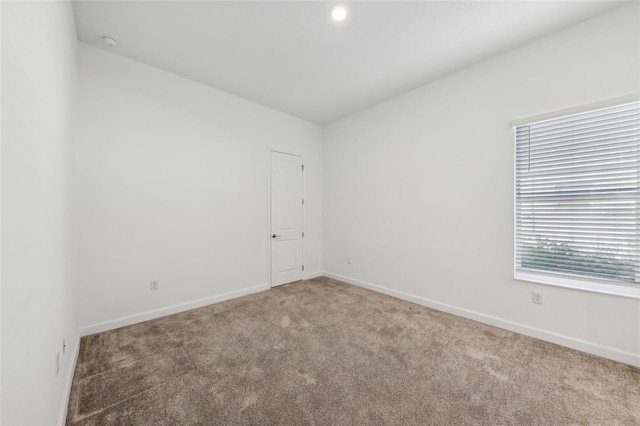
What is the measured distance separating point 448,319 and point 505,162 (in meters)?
1.91

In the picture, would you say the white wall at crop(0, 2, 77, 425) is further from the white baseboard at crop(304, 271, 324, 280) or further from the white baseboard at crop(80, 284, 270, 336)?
the white baseboard at crop(304, 271, 324, 280)

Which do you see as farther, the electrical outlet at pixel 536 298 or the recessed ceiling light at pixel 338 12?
the electrical outlet at pixel 536 298

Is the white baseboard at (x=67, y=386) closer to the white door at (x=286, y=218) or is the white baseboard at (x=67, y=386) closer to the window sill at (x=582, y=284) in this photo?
the white door at (x=286, y=218)

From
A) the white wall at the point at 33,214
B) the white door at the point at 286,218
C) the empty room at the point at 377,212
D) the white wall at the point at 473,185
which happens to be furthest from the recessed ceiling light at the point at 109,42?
the white wall at the point at 473,185

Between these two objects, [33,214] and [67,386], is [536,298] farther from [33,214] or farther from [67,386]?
[67,386]

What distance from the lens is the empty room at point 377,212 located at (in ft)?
5.02

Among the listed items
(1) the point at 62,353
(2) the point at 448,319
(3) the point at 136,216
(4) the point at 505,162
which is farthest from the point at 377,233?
(1) the point at 62,353

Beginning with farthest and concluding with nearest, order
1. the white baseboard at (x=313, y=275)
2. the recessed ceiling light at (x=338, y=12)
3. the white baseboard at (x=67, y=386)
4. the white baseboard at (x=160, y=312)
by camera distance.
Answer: the white baseboard at (x=313, y=275) < the white baseboard at (x=160, y=312) < the recessed ceiling light at (x=338, y=12) < the white baseboard at (x=67, y=386)

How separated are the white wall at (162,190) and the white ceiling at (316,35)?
1.36 feet

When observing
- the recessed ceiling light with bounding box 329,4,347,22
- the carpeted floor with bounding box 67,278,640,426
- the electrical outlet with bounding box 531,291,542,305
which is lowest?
the carpeted floor with bounding box 67,278,640,426

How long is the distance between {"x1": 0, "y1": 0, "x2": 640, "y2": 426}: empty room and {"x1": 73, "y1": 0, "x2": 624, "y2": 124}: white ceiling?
2 centimetres

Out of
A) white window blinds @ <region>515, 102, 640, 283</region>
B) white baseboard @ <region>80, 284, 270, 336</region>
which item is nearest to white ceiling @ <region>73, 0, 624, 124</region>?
white window blinds @ <region>515, 102, 640, 283</region>

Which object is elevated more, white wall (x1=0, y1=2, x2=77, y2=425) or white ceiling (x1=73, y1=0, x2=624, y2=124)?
white ceiling (x1=73, y1=0, x2=624, y2=124)

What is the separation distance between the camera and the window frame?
2.10 metres
